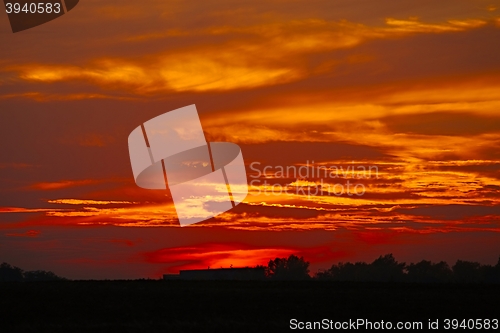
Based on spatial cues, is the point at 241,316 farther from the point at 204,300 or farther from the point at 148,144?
the point at 148,144

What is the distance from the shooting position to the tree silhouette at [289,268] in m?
108

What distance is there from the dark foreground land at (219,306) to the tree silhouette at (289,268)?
5576cm

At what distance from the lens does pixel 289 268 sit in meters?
112

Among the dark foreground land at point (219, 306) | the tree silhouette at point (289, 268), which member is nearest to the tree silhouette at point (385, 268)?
the tree silhouette at point (289, 268)

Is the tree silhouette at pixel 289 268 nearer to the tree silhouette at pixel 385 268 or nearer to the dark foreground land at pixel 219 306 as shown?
the tree silhouette at pixel 385 268

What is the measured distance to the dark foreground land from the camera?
105ft

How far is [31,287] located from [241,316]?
20.7 meters

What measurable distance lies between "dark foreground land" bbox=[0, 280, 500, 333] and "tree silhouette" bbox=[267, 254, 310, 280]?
183 feet

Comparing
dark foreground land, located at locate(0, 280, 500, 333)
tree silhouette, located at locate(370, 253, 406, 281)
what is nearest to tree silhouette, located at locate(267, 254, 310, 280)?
tree silhouette, located at locate(370, 253, 406, 281)

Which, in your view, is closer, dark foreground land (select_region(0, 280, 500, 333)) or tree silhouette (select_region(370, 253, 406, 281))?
dark foreground land (select_region(0, 280, 500, 333))

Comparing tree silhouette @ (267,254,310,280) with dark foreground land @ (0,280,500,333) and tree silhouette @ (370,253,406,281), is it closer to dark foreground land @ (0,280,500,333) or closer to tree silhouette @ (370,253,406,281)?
tree silhouette @ (370,253,406,281)

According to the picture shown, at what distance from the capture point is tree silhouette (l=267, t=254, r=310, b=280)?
10809 centimetres

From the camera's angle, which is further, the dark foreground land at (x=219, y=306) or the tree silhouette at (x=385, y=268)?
the tree silhouette at (x=385, y=268)


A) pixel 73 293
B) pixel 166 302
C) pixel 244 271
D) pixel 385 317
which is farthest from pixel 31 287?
pixel 244 271
